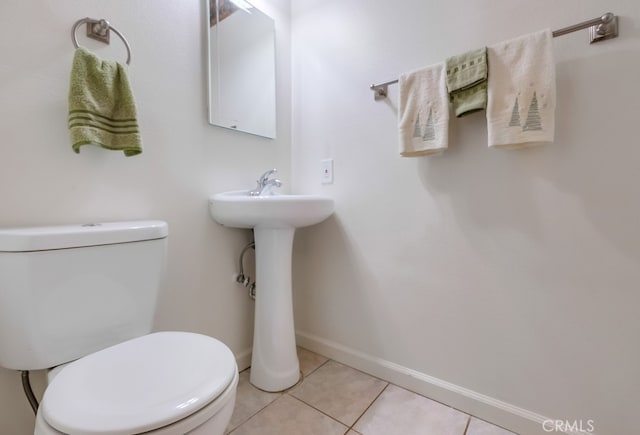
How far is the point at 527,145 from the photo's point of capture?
943mm

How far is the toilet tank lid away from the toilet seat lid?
291 mm

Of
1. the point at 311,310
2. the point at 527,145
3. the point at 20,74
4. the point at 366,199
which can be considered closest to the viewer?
the point at 20,74

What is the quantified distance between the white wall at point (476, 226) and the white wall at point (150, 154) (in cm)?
37

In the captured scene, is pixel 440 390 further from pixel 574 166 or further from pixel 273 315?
pixel 574 166

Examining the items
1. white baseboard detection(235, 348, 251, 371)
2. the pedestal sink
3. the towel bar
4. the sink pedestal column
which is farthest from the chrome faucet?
the towel bar

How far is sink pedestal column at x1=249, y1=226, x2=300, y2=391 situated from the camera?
50.5 inches

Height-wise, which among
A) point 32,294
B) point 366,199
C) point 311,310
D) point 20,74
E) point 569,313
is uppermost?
point 20,74

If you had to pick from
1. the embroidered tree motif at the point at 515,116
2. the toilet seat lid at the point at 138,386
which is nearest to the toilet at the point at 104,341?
the toilet seat lid at the point at 138,386

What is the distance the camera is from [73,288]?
0.78 metres

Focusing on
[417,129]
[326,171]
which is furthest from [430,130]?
[326,171]

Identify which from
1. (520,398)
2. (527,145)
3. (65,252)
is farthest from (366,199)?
(65,252)

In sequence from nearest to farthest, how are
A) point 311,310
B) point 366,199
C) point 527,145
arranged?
point 527,145 → point 366,199 → point 311,310

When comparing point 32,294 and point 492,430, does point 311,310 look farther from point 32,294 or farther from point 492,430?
point 32,294

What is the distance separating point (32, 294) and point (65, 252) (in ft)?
0.38
